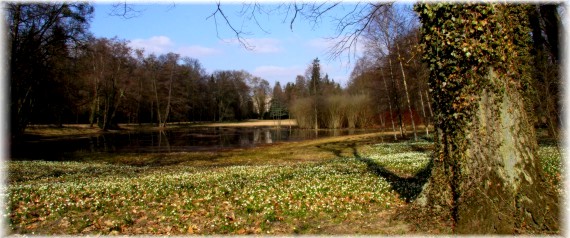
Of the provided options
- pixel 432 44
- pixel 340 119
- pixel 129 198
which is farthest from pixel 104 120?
pixel 432 44

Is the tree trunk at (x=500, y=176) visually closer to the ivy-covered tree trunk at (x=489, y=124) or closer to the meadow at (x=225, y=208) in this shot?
the ivy-covered tree trunk at (x=489, y=124)

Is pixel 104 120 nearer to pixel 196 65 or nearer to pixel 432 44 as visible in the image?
pixel 196 65

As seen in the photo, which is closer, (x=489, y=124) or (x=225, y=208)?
(x=489, y=124)

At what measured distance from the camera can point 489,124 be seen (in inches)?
240

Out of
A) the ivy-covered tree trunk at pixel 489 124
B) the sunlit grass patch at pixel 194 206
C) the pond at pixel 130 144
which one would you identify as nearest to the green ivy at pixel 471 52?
the ivy-covered tree trunk at pixel 489 124

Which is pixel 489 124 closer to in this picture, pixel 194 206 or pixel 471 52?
pixel 471 52

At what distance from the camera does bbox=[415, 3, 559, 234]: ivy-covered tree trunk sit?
19.3ft

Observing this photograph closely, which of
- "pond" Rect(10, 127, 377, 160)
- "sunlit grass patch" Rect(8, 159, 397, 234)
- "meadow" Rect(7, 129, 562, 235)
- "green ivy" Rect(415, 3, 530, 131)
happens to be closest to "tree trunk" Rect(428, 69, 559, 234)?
"green ivy" Rect(415, 3, 530, 131)

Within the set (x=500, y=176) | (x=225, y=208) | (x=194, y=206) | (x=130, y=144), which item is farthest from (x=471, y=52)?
(x=130, y=144)

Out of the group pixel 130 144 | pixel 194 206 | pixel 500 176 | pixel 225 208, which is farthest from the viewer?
pixel 130 144

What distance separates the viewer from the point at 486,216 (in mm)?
5883

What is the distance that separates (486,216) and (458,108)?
1.76 m

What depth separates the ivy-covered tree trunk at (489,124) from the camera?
5.89 metres

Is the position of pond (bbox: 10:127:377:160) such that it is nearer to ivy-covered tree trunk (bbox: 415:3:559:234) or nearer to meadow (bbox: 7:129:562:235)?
meadow (bbox: 7:129:562:235)
